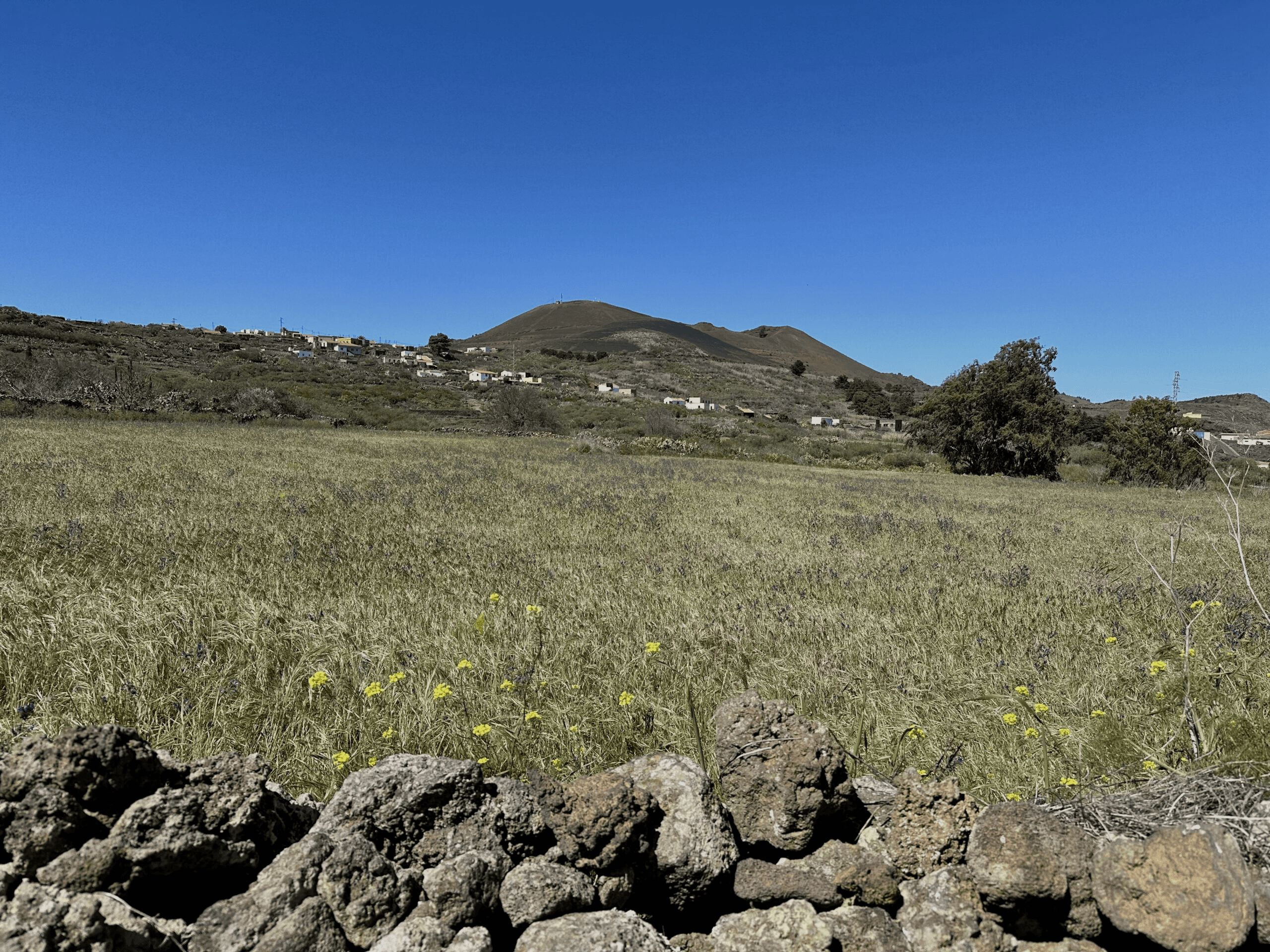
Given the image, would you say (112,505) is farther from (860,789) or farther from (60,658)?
(860,789)

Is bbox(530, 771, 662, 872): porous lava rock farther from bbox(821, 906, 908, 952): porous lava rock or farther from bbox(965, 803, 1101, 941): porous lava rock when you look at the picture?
bbox(965, 803, 1101, 941): porous lava rock

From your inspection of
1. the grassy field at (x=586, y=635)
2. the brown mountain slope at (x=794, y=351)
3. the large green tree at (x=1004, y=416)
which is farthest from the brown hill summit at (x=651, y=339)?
the grassy field at (x=586, y=635)

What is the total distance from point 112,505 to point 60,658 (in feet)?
17.7

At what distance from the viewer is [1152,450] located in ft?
89.2

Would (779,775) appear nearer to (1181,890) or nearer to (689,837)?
(689,837)

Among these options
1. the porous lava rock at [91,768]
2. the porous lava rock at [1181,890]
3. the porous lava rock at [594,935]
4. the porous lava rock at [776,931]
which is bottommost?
the porous lava rock at [776,931]

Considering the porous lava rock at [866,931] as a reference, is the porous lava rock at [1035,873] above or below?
above

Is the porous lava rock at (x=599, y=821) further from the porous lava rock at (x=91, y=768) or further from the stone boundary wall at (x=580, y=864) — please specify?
the porous lava rock at (x=91, y=768)

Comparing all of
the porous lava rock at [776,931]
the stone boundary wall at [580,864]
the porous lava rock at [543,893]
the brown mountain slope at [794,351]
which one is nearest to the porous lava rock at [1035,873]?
the stone boundary wall at [580,864]

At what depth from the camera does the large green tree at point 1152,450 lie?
26234 millimetres

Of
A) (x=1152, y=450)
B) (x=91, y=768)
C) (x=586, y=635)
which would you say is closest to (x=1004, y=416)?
(x=1152, y=450)

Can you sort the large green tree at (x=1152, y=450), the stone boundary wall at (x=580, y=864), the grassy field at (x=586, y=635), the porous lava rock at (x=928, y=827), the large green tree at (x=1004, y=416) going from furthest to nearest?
1. the large green tree at (x=1004, y=416)
2. the large green tree at (x=1152, y=450)
3. the grassy field at (x=586, y=635)
4. the porous lava rock at (x=928, y=827)
5. the stone boundary wall at (x=580, y=864)

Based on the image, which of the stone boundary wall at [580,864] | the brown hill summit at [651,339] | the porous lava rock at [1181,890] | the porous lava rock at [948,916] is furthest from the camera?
the brown hill summit at [651,339]

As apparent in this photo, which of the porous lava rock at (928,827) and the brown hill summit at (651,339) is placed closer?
the porous lava rock at (928,827)
